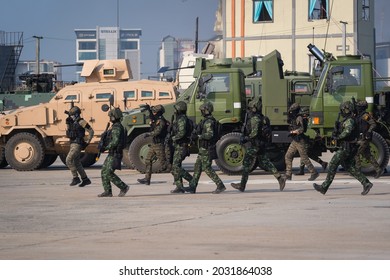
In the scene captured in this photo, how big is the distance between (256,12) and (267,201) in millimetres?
40243

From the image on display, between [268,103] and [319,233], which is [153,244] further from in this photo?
[268,103]

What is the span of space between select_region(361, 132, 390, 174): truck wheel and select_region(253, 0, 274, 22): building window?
34637 millimetres

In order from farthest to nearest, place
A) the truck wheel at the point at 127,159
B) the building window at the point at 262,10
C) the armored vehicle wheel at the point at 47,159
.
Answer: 1. the building window at the point at 262,10
2. the armored vehicle wheel at the point at 47,159
3. the truck wheel at the point at 127,159

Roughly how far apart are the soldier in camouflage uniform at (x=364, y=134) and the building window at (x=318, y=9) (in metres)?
34.8

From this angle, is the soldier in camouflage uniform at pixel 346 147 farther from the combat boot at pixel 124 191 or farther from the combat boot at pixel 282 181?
the combat boot at pixel 124 191

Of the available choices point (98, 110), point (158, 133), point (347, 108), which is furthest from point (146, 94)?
point (347, 108)

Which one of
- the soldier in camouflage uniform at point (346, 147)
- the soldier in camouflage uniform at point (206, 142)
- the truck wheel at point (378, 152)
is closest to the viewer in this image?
the soldier in camouflage uniform at point (346, 147)

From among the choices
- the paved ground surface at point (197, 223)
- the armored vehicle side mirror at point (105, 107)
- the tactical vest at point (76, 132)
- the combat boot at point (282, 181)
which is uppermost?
the armored vehicle side mirror at point (105, 107)

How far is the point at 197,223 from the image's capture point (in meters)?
15.5

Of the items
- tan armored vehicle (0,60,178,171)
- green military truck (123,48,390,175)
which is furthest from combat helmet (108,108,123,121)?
tan armored vehicle (0,60,178,171)

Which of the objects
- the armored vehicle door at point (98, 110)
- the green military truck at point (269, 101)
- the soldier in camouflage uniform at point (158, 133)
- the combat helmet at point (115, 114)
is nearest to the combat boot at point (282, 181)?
the soldier in camouflage uniform at point (158, 133)

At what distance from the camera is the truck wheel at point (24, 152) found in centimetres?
2798

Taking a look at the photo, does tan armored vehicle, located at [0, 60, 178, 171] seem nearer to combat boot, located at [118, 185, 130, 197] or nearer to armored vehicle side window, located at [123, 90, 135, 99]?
armored vehicle side window, located at [123, 90, 135, 99]

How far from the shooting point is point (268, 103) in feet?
84.2
